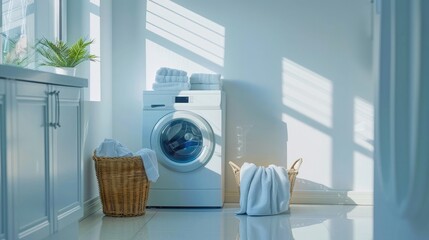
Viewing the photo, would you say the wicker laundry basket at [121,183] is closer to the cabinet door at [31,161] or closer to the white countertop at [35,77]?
the white countertop at [35,77]

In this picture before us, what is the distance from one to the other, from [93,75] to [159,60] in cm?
69

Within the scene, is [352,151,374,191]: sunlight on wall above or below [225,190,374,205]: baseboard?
above

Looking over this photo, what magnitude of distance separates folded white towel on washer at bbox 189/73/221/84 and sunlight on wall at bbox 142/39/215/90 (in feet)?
0.67

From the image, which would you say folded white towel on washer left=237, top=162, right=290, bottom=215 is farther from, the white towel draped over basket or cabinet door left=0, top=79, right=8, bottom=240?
cabinet door left=0, top=79, right=8, bottom=240

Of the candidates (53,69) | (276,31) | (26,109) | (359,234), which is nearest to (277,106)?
(276,31)

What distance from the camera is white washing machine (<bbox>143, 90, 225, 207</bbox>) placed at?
183 inches

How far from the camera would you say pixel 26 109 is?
2482mm

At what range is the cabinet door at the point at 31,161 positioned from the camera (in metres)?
2.37

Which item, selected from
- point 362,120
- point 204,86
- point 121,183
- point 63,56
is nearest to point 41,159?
point 63,56

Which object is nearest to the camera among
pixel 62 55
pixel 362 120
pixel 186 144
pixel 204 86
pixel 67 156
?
pixel 67 156

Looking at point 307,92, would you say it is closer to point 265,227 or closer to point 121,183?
point 265,227

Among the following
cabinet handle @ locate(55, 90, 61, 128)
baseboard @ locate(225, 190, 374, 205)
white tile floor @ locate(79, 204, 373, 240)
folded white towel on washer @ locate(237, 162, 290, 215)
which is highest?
cabinet handle @ locate(55, 90, 61, 128)

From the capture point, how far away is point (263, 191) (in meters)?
4.42

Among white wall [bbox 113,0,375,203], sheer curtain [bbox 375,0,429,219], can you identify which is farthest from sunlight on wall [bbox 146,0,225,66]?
sheer curtain [bbox 375,0,429,219]
